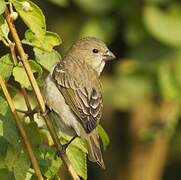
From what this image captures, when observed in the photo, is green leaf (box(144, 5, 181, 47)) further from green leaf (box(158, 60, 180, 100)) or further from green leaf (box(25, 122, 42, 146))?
green leaf (box(25, 122, 42, 146))

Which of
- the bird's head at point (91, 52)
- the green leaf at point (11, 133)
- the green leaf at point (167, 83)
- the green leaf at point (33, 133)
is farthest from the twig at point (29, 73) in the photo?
the green leaf at point (167, 83)

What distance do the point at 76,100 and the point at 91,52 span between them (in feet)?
2.82

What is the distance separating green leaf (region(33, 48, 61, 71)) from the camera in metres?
4.10

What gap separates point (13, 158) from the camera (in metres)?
3.80

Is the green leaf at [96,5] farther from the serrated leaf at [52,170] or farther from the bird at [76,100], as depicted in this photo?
the serrated leaf at [52,170]

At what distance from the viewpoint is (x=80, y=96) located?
4711 millimetres

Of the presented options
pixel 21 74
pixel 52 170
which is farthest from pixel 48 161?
pixel 21 74

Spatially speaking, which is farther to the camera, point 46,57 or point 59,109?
point 59,109

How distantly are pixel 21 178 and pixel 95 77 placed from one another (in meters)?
1.49

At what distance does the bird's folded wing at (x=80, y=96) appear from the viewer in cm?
454

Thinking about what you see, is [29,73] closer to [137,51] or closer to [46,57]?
[46,57]

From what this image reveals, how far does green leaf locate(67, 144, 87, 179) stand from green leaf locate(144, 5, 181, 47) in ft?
11.2

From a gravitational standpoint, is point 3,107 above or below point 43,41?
below

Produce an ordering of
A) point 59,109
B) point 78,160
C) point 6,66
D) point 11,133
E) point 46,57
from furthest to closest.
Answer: point 59,109
point 46,57
point 78,160
point 6,66
point 11,133
